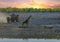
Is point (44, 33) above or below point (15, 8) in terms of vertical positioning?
below

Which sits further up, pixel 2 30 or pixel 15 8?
pixel 15 8

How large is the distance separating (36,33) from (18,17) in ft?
0.78

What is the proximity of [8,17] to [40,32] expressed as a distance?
0.35m

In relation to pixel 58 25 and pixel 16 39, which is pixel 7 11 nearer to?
pixel 16 39

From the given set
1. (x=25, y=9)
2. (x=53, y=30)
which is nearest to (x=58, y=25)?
(x=53, y=30)

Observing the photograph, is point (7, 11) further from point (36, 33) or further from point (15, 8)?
point (36, 33)

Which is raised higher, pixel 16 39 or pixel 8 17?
pixel 8 17

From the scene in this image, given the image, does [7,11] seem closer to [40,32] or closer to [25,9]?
[25,9]

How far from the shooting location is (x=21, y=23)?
11.0 feet

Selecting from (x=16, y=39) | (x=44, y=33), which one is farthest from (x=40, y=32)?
(x=16, y=39)

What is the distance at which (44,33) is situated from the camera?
333cm

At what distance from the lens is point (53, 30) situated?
10.9ft

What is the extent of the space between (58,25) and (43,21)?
0.50 feet

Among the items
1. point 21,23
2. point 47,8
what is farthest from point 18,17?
point 47,8
